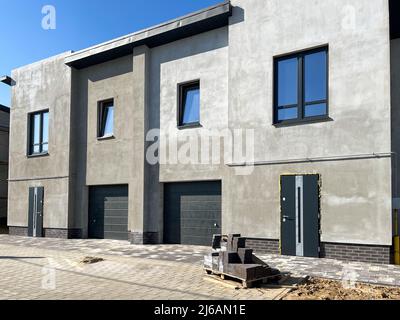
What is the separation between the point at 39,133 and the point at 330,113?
1252 centimetres

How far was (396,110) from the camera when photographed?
10.8m

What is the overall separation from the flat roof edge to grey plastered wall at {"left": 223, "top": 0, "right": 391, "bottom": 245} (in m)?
0.62

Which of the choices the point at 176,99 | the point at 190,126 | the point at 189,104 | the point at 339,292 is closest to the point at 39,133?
the point at 176,99

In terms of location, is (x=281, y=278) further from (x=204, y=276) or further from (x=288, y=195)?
(x=288, y=195)

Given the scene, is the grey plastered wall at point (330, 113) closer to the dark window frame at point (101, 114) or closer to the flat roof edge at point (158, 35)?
the flat roof edge at point (158, 35)

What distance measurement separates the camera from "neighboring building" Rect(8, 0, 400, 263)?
958cm

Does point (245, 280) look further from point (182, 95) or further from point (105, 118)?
point (105, 118)

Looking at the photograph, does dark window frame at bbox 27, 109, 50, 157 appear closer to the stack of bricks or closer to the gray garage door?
the gray garage door

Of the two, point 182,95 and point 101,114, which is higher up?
point 182,95

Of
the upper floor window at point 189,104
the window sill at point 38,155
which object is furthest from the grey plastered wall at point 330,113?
the window sill at point 38,155

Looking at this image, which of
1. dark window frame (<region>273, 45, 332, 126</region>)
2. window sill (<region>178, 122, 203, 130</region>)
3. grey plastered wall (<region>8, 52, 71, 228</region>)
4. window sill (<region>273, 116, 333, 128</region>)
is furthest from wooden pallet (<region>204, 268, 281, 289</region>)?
grey plastered wall (<region>8, 52, 71, 228</region>)

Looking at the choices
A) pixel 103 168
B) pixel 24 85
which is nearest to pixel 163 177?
pixel 103 168

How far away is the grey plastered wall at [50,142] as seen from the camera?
15.9m
